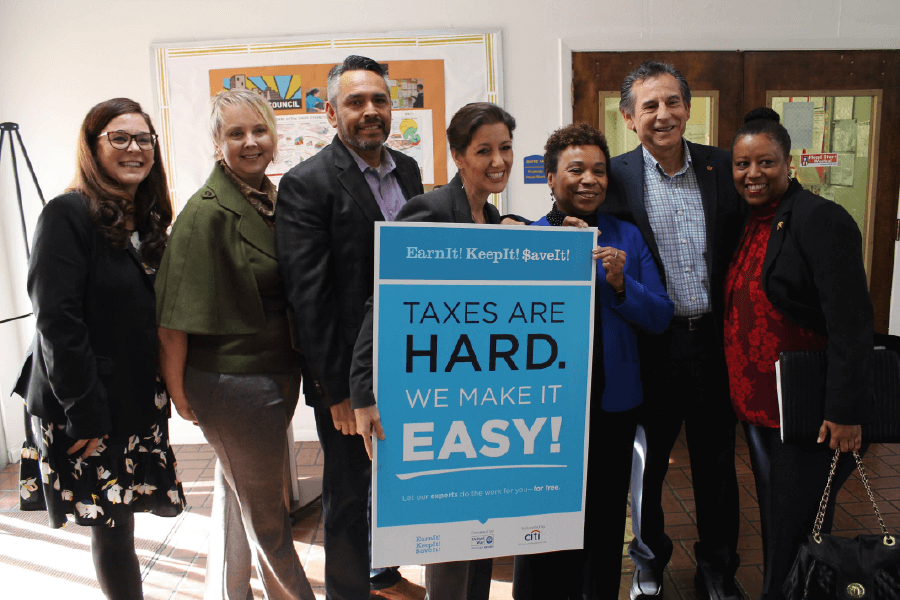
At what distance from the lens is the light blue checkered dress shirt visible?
78.2 inches

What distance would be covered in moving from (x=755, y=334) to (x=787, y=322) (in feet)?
0.29

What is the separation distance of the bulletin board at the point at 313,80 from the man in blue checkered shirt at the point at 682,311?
1.62 m

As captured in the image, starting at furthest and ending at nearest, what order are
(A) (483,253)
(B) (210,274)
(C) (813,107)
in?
(C) (813,107) → (B) (210,274) → (A) (483,253)

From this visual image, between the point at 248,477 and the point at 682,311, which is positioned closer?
the point at 248,477

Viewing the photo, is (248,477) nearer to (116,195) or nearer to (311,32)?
(116,195)

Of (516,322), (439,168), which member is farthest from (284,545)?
(439,168)

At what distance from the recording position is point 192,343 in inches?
69.7

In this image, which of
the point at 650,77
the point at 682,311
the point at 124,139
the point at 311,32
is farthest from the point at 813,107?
the point at 124,139

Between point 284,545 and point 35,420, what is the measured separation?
794 mm

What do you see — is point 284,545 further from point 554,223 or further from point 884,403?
point 884,403

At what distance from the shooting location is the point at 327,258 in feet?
5.65

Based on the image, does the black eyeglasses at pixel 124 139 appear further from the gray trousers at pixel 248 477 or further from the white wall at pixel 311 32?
the white wall at pixel 311 32

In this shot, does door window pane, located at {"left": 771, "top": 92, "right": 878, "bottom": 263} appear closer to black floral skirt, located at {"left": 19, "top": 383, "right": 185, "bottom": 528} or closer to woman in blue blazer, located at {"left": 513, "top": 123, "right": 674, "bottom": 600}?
woman in blue blazer, located at {"left": 513, "top": 123, "right": 674, "bottom": 600}

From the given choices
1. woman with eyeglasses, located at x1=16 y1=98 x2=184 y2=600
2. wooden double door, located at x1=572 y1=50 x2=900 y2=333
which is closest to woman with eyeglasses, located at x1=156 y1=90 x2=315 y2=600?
woman with eyeglasses, located at x1=16 y1=98 x2=184 y2=600
